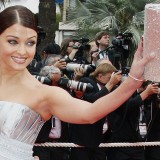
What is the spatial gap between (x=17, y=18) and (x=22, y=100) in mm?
444

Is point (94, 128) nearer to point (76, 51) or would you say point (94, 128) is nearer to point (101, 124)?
point (101, 124)

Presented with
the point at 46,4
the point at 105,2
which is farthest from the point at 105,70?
the point at 105,2

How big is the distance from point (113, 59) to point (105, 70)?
1268 mm

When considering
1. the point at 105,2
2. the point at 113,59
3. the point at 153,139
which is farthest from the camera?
the point at 105,2

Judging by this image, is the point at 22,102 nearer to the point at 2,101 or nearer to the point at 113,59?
the point at 2,101

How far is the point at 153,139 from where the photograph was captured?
19.1ft

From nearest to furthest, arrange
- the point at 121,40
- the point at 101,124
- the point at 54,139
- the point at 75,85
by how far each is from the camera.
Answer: the point at 75,85
the point at 101,124
the point at 54,139
the point at 121,40

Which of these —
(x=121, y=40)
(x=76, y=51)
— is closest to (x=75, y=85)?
(x=121, y=40)

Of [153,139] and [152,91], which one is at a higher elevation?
[152,91]

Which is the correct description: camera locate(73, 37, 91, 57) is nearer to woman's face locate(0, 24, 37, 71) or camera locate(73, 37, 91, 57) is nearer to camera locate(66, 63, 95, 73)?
camera locate(66, 63, 95, 73)

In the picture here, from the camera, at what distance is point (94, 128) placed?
5367 millimetres

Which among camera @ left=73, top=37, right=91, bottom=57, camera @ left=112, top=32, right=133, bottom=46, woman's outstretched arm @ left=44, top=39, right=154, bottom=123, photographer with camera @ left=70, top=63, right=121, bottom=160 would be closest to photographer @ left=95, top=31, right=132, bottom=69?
camera @ left=112, top=32, right=133, bottom=46

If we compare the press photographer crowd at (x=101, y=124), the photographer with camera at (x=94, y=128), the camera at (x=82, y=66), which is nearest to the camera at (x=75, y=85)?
the press photographer crowd at (x=101, y=124)

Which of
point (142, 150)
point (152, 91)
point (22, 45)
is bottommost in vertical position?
point (142, 150)
